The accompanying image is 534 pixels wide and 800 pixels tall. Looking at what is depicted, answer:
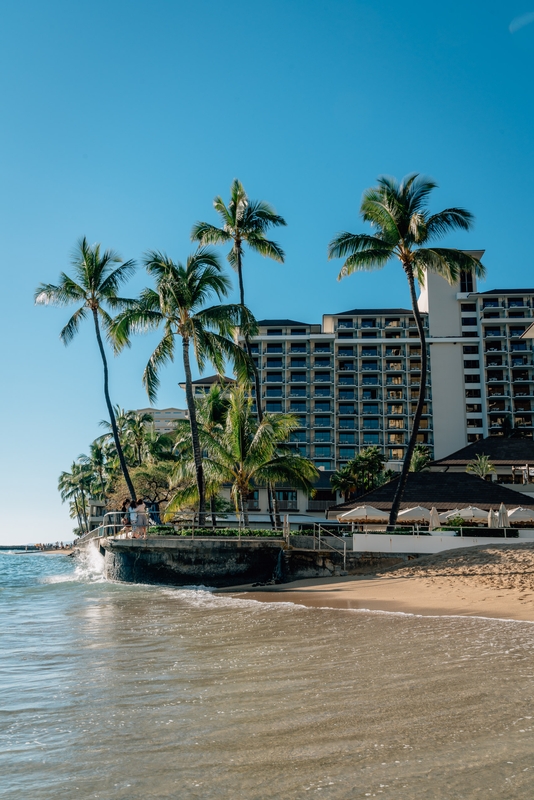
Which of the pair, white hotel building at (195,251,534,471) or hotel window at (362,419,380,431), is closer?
white hotel building at (195,251,534,471)

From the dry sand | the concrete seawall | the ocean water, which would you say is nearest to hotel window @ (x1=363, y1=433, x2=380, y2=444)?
the concrete seawall

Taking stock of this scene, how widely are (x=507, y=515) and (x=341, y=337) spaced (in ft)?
232

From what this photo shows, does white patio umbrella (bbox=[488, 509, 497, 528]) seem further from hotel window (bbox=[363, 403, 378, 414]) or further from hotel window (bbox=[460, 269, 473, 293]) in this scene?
hotel window (bbox=[460, 269, 473, 293])

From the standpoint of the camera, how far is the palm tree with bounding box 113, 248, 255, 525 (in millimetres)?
27906

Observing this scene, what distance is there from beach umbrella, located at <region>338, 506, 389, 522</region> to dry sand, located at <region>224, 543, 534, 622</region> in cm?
535

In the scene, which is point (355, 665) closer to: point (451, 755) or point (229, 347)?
point (451, 755)

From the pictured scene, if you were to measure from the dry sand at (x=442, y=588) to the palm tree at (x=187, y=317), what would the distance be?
10967mm

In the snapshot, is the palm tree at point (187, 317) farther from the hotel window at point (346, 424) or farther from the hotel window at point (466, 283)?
the hotel window at point (466, 283)

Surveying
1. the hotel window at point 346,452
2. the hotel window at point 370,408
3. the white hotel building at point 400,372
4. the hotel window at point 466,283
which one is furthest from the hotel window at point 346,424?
the hotel window at point 466,283

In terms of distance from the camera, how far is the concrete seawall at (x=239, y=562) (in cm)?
2180

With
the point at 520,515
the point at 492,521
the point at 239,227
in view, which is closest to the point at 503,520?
the point at 492,521

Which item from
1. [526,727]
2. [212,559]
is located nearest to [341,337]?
[212,559]

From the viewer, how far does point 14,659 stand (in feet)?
27.6

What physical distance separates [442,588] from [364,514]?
949 cm
